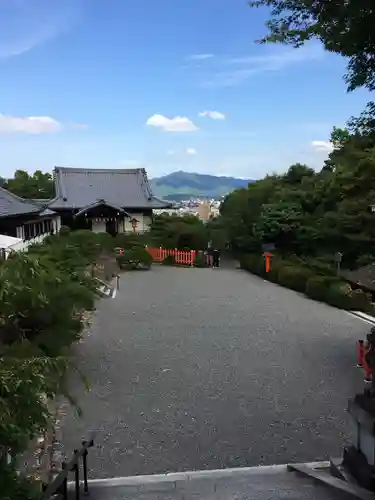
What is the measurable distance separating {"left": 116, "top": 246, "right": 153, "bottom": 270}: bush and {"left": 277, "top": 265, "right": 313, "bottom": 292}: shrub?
306 inches

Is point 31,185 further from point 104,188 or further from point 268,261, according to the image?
point 268,261

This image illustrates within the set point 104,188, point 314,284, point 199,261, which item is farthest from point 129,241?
point 314,284

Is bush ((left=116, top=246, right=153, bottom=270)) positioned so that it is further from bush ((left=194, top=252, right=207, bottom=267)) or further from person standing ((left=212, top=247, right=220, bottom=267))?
person standing ((left=212, top=247, right=220, bottom=267))

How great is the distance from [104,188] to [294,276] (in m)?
19.7

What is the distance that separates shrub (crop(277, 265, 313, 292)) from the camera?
18188mm

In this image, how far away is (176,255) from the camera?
27078mm

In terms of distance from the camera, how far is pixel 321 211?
1991 cm

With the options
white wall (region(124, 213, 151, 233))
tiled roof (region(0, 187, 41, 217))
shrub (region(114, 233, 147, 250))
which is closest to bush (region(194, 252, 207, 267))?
shrub (region(114, 233, 147, 250))

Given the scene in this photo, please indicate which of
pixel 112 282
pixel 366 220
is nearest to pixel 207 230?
pixel 112 282

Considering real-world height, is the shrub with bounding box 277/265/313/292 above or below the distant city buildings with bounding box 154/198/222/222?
below

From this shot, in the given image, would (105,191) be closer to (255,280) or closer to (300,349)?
(255,280)

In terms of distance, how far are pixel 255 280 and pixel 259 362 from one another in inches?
485

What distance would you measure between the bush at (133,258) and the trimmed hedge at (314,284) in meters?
5.85

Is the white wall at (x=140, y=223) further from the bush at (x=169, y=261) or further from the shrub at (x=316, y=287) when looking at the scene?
the shrub at (x=316, y=287)
